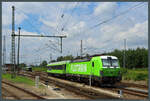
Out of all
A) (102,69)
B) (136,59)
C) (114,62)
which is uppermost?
(136,59)

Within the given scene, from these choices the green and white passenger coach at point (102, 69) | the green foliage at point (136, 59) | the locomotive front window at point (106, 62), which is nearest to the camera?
the green and white passenger coach at point (102, 69)

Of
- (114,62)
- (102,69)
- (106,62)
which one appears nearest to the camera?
(102,69)

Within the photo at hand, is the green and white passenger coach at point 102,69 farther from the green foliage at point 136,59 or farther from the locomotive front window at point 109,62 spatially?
the green foliage at point 136,59

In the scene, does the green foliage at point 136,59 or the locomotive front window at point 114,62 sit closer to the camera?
the locomotive front window at point 114,62

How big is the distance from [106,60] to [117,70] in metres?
1.42

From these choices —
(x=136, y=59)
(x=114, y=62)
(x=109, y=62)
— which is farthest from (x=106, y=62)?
(x=136, y=59)

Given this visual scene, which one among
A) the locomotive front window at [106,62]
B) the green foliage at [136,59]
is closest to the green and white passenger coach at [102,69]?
the locomotive front window at [106,62]

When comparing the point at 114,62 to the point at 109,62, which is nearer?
the point at 109,62

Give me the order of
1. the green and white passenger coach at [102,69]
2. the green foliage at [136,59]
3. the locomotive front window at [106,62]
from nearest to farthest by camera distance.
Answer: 1. the green and white passenger coach at [102,69]
2. the locomotive front window at [106,62]
3. the green foliage at [136,59]

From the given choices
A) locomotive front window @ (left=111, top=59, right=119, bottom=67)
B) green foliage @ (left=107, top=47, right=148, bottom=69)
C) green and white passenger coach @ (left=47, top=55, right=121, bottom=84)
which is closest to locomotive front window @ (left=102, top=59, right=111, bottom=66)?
green and white passenger coach @ (left=47, top=55, right=121, bottom=84)

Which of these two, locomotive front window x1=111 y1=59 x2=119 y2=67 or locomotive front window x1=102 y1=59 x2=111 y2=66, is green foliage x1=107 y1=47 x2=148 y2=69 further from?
locomotive front window x1=102 y1=59 x2=111 y2=66

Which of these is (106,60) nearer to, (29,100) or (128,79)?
(29,100)

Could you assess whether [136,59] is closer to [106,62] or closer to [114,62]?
[114,62]

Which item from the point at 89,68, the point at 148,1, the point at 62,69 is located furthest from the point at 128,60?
the point at 148,1
